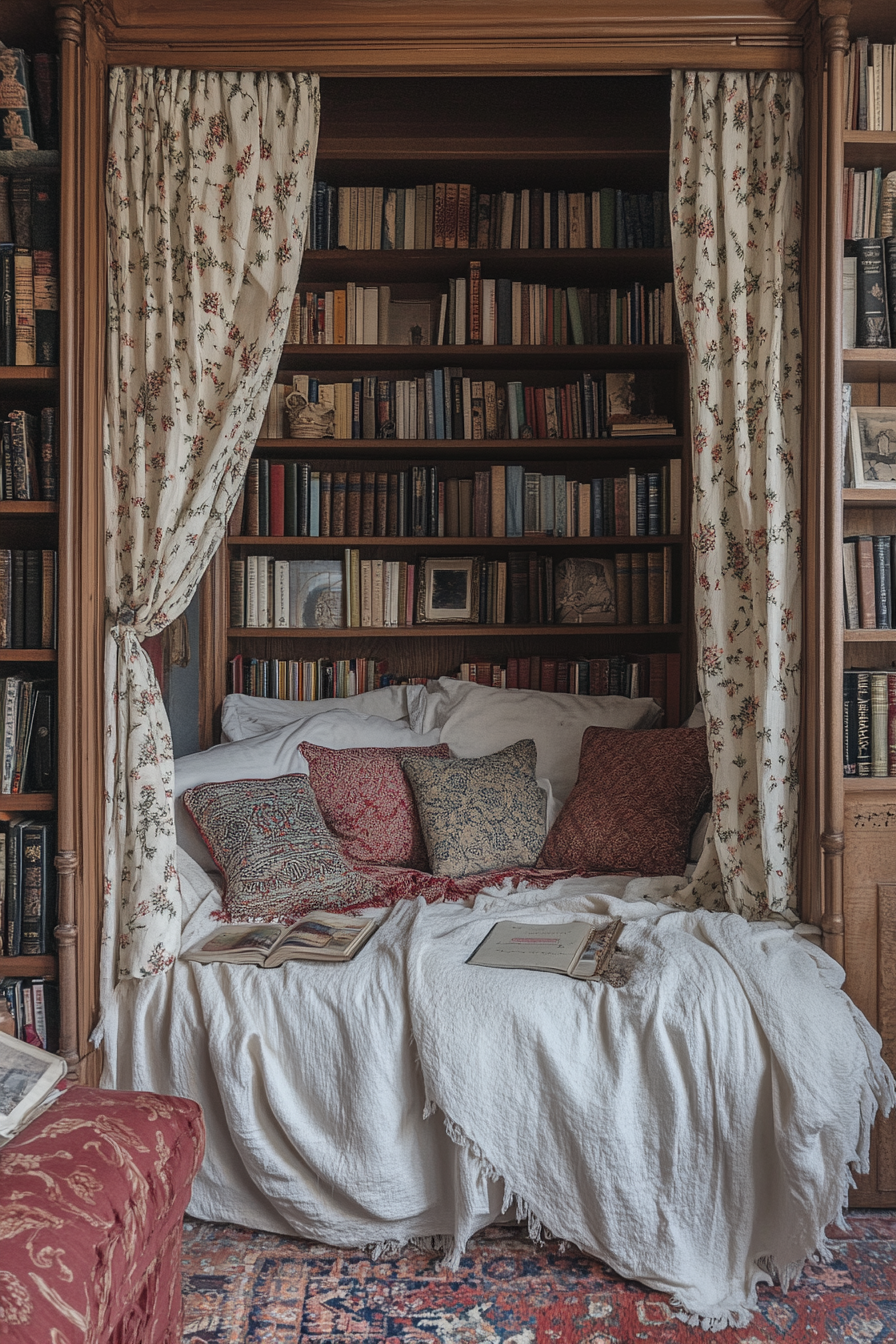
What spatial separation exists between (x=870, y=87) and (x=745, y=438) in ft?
2.76

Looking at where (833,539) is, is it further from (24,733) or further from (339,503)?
(24,733)

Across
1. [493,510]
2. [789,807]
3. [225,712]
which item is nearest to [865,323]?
[789,807]

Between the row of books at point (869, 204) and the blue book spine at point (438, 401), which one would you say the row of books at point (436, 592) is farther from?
the row of books at point (869, 204)

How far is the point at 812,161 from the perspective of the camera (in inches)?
89.5

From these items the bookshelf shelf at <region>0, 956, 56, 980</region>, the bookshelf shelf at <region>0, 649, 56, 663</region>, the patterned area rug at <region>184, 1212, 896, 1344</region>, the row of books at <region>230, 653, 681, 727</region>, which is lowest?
the patterned area rug at <region>184, 1212, 896, 1344</region>

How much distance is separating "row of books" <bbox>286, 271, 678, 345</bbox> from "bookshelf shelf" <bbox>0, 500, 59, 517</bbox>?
53.8 inches

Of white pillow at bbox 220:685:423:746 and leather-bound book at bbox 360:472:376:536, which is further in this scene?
leather-bound book at bbox 360:472:376:536

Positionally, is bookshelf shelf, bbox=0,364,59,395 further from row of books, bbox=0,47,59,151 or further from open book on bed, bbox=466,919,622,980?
open book on bed, bbox=466,919,622,980

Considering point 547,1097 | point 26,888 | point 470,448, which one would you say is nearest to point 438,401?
point 470,448

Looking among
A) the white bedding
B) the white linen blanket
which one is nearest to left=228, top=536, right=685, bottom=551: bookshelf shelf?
the white bedding

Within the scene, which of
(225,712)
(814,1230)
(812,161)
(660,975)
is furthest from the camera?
(225,712)

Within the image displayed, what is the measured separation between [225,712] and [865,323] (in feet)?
7.09

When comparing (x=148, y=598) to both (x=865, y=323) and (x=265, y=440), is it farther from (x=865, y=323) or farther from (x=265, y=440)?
(x=865, y=323)

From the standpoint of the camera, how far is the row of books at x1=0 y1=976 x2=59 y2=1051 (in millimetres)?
2283
